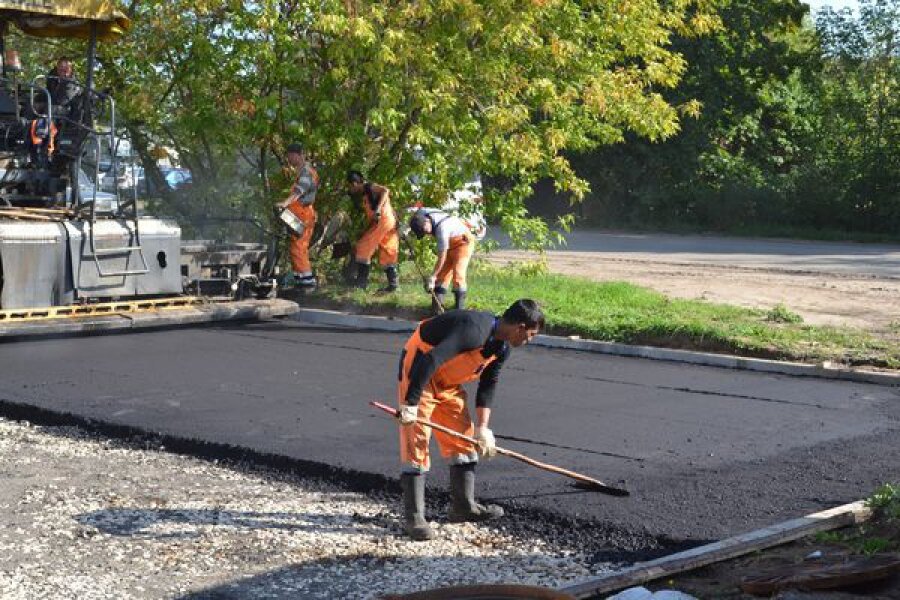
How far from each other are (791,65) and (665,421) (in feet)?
85.7

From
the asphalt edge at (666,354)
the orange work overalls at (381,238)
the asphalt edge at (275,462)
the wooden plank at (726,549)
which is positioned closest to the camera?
the wooden plank at (726,549)

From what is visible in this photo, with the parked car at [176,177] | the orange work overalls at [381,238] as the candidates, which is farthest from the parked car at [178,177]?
the orange work overalls at [381,238]

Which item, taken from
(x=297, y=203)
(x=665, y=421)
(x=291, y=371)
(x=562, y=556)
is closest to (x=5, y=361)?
(x=291, y=371)

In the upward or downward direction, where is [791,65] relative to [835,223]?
upward

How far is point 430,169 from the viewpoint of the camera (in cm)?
1662

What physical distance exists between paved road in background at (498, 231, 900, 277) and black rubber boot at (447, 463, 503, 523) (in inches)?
573

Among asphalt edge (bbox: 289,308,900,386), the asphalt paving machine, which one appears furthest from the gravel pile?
asphalt edge (bbox: 289,308,900,386)

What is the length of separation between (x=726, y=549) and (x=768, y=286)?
1249 cm

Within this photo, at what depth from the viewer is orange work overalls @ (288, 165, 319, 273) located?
626 inches

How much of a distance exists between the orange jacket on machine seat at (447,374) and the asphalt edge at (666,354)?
17.5ft

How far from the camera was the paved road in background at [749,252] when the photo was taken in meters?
21.8

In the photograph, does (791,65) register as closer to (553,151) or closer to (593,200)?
(593,200)

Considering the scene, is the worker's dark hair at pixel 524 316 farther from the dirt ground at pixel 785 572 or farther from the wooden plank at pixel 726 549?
the dirt ground at pixel 785 572

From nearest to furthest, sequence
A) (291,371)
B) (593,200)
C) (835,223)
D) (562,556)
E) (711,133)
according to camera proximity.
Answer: (562,556), (291,371), (835,223), (711,133), (593,200)
